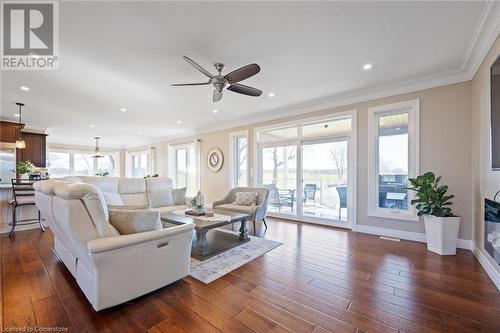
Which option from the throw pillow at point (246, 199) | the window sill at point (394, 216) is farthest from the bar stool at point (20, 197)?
the window sill at point (394, 216)

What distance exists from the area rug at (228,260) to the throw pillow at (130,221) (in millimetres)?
820

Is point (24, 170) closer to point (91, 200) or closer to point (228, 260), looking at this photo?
point (91, 200)

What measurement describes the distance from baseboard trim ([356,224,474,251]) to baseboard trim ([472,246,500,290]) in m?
0.21

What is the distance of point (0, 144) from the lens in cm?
499

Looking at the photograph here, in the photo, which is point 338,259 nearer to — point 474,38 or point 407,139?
point 407,139

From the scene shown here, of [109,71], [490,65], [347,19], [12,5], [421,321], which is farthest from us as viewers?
[109,71]

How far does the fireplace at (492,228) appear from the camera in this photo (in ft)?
7.13

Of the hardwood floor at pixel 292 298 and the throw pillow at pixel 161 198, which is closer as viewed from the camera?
the hardwood floor at pixel 292 298

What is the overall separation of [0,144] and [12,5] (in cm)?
490

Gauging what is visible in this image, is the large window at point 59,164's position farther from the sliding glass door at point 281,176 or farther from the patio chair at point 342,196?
the patio chair at point 342,196

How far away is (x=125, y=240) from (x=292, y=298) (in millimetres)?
1546

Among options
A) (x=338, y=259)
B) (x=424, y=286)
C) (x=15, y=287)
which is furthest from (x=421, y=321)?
(x=15, y=287)

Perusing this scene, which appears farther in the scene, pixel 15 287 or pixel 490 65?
pixel 490 65

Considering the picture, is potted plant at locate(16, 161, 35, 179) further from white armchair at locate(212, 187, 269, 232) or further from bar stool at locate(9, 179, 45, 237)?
white armchair at locate(212, 187, 269, 232)
